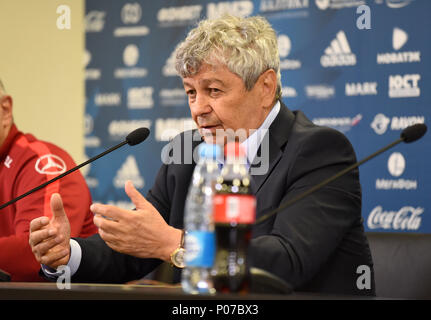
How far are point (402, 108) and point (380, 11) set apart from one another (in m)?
0.56

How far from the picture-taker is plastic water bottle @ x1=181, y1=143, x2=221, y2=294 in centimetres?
118

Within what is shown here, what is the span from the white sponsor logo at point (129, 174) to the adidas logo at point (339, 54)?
147 centimetres

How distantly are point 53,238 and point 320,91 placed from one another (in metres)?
2.39

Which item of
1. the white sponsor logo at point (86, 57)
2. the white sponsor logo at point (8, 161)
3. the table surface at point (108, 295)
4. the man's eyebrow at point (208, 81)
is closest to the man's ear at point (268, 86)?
the man's eyebrow at point (208, 81)

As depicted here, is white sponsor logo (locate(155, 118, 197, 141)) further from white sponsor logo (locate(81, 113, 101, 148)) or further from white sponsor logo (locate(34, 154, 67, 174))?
white sponsor logo (locate(34, 154, 67, 174))

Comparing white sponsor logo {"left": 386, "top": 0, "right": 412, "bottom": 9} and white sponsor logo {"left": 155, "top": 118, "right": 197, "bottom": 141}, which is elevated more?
Result: white sponsor logo {"left": 386, "top": 0, "right": 412, "bottom": 9}

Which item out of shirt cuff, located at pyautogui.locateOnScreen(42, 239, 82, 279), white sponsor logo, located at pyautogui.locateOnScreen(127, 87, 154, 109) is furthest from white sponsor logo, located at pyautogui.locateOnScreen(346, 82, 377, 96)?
shirt cuff, located at pyautogui.locateOnScreen(42, 239, 82, 279)

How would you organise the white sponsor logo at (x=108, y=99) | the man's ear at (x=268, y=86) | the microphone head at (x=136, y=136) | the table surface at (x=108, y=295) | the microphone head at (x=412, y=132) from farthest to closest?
1. the white sponsor logo at (x=108, y=99)
2. the man's ear at (x=268, y=86)
3. the microphone head at (x=136, y=136)
4. the microphone head at (x=412, y=132)
5. the table surface at (x=108, y=295)

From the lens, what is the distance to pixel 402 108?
11.7ft

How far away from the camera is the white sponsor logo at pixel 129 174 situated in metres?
4.46

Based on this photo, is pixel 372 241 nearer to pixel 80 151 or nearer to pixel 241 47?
pixel 241 47

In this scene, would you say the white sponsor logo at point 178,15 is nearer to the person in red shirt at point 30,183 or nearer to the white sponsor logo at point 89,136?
the white sponsor logo at point 89,136

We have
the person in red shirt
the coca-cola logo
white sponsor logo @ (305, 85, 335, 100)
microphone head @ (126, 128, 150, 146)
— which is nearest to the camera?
microphone head @ (126, 128, 150, 146)
